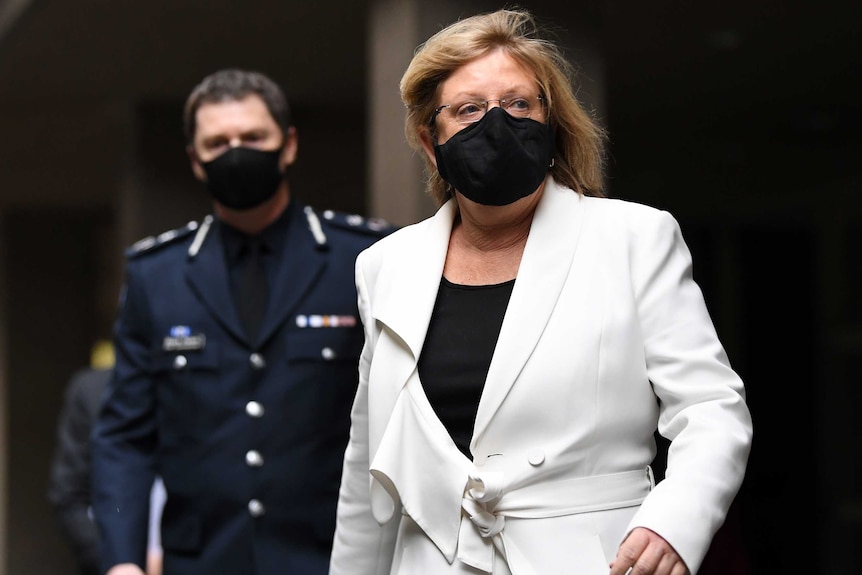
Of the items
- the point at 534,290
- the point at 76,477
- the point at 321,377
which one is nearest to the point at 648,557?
the point at 534,290

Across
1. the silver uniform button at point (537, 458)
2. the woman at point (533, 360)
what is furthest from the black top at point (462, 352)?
the silver uniform button at point (537, 458)

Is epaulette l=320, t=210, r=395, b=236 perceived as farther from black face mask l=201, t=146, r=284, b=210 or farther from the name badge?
the name badge

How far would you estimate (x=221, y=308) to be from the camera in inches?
126

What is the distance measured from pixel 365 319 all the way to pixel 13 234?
1060 centimetres

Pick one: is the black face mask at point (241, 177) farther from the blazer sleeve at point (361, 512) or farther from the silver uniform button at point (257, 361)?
the blazer sleeve at point (361, 512)

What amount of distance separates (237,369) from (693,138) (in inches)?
247

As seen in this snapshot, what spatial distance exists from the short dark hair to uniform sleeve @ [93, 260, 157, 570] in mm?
494

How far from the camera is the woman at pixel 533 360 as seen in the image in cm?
210

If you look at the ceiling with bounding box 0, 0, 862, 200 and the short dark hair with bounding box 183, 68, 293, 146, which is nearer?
the short dark hair with bounding box 183, 68, 293, 146

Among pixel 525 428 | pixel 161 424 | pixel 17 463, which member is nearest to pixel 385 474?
pixel 525 428

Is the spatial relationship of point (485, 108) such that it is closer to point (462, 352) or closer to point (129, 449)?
point (462, 352)

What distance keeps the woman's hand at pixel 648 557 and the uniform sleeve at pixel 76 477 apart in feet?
10.7

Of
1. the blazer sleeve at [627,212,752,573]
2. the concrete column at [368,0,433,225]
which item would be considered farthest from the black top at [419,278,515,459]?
the concrete column at [368,0,433,225]

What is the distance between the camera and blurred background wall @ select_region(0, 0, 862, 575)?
19.8 feet
